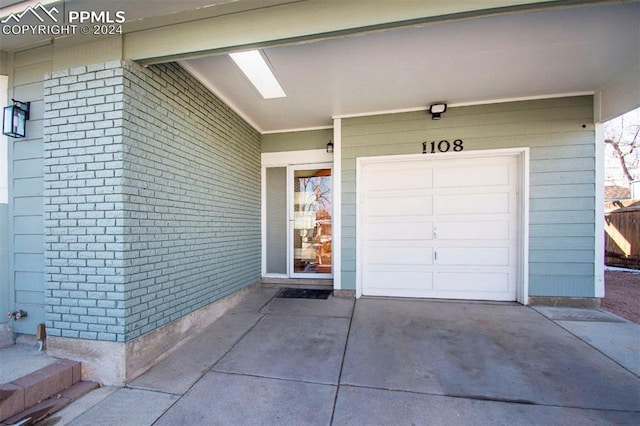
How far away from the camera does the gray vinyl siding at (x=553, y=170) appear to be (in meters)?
3.55

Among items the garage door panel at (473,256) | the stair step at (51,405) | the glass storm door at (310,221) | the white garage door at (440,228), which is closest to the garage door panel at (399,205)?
the white garage door at (440,228)

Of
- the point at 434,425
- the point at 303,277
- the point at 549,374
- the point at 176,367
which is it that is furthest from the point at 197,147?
the point at 549,374

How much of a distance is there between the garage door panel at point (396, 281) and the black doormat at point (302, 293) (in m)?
0.71

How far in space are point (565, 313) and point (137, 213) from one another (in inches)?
197

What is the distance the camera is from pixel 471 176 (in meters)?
3.96

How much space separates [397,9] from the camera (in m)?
1.76

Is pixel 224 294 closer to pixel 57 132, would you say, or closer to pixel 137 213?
pixel 137 213

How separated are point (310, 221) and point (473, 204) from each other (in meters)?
2.64

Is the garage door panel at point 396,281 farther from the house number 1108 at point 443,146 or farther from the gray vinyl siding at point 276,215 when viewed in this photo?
the house number 1108 at point 443,146

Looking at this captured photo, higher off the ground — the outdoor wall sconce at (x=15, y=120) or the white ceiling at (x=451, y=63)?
the white ceiling at (x=451, y=63)

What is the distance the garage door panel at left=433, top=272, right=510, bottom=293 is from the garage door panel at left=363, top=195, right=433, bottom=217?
1020 millimetres

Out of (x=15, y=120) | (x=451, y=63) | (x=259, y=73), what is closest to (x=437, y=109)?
(x=451, y=63)

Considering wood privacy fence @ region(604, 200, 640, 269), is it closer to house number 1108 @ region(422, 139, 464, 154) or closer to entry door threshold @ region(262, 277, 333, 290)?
house number 1108 @ region(422, 139, 464, 154)

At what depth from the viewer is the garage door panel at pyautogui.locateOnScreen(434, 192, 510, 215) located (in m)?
3.89
